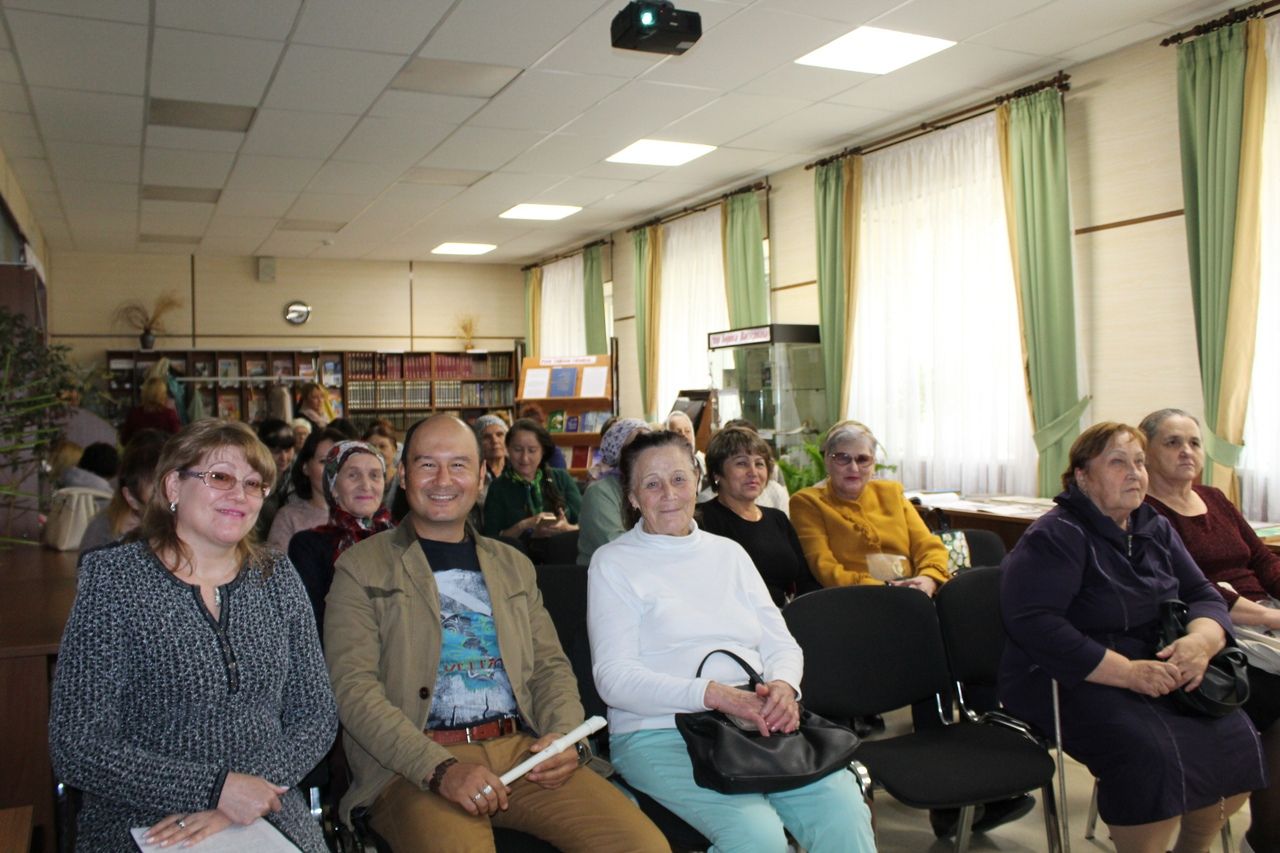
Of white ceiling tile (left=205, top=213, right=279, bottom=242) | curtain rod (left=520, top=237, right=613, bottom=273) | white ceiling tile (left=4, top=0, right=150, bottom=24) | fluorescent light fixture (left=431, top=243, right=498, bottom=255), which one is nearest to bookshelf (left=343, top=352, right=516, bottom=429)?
curtain rod (left=520, top=237, right=613, bottom=273)

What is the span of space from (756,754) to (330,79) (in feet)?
16.0

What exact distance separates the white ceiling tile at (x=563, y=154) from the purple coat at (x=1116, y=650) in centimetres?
516

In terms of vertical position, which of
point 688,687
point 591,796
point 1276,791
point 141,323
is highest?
point 141,323

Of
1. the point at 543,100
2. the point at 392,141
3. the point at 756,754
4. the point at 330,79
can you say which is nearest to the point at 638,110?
the point at 543,100

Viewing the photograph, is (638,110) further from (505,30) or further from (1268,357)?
(1268,357)

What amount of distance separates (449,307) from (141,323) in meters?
3.71

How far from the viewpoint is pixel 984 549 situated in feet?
14.2

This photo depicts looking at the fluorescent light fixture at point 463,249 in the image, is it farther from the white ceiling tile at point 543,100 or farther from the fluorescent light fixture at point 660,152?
the white ceiling tile at point 543,100

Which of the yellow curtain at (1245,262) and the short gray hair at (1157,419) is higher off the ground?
the yellow curtain at (1245,262)

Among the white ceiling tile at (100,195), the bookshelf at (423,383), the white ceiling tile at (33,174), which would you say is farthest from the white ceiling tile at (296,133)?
the bookshelf at (423,383)

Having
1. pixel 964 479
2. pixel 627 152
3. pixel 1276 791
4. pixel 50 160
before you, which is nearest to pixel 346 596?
pixel 1276 791

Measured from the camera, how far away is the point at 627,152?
785cm

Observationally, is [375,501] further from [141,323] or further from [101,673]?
[141,323]

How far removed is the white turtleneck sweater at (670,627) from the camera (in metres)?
2.55
